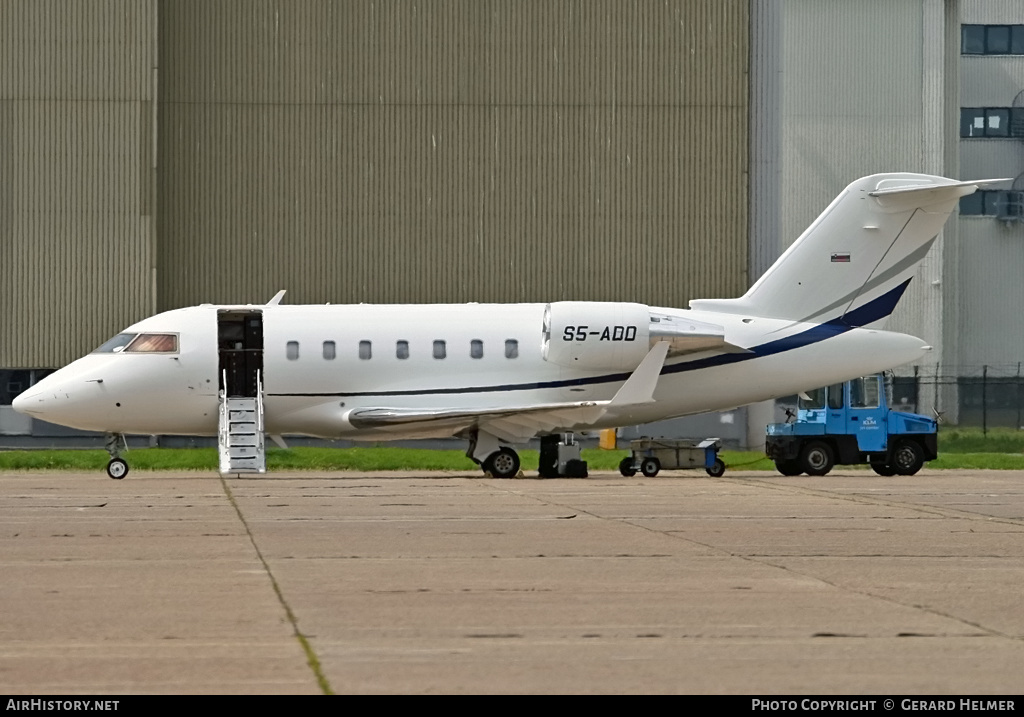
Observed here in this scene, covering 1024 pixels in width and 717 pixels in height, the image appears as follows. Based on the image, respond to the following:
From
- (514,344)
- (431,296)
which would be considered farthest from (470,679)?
(431,296)

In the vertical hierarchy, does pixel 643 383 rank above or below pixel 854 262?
below

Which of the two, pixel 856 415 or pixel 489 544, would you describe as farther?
pixel 856 415

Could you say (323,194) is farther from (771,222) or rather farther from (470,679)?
(470,679)

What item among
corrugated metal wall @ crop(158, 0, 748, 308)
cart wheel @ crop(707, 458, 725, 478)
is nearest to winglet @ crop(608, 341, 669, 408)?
cart wheel @ crop(707, 458, 725, 478)

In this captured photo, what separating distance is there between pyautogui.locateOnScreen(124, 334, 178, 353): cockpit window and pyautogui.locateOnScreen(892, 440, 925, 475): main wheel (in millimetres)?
14369

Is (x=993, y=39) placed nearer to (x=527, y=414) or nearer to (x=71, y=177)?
(x=71, y=177)

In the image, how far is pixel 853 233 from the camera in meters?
31.8

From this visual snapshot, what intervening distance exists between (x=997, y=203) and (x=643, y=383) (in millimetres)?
37730

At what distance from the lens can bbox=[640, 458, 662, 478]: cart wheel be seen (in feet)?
105

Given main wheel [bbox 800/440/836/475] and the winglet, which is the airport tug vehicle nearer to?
main wheel [bbox 800/440/836/475]

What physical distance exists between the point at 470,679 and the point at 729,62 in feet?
122

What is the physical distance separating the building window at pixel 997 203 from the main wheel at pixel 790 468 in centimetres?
3335

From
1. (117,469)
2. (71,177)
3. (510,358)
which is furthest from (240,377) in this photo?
(71,177)

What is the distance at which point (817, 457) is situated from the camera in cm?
3184
